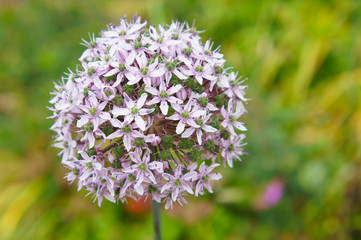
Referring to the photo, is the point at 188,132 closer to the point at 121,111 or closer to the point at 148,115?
the point at 148,115

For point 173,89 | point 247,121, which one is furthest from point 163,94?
point 247,121

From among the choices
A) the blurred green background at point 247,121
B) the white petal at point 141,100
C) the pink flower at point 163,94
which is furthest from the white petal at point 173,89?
the blurred green background at point 247,121

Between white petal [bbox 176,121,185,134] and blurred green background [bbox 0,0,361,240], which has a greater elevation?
blurred green background [bbox 0,0,361,240]

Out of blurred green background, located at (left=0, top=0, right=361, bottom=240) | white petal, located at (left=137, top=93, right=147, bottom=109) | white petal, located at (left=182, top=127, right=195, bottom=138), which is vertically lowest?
white petal, located at (left=182, top=127, right=195, bottom=138)

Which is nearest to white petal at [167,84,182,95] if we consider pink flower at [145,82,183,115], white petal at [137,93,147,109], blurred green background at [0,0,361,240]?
pink flower at [145,82,183,115]

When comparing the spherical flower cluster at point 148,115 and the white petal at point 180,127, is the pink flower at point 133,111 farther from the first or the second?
the white petal at point 180,127

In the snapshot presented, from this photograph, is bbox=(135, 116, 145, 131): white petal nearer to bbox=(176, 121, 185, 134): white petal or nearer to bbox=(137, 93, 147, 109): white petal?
bbox=(137, 93, 147, 109): white petal
